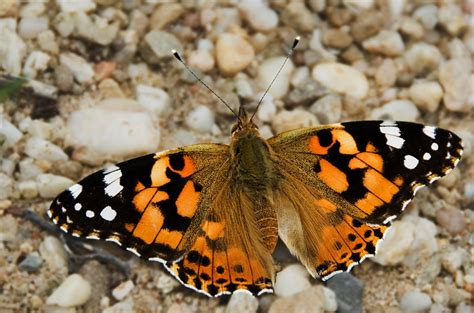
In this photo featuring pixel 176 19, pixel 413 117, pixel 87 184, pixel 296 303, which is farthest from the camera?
pixel 176 19

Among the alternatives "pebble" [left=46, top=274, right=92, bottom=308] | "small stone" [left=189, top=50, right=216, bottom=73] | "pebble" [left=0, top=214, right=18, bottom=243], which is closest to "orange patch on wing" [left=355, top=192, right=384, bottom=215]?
"pebble" [left=46, top=274, right=92, bottom=308]

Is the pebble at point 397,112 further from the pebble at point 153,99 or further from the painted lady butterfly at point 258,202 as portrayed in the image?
the pebble at point 153,99

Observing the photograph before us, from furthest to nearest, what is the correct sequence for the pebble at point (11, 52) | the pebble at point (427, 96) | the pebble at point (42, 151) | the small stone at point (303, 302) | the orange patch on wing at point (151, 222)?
the pebble at point (427, 96)
the pebble at point (11, 52)
the pebble at point (42, 151)
the small stone at point (303, 302)
the orange patch on wing at point (151, 222)

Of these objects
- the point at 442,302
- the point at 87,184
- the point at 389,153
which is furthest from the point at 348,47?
the point at 87,184

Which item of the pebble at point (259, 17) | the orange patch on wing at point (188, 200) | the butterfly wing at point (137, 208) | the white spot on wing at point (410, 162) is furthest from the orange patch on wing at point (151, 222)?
the pebble at point (259, 17)

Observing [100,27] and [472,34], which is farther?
[472,34]

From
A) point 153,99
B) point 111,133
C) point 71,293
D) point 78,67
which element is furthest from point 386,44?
point 71,293

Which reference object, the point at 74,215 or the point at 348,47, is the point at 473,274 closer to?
the point at 348,47
